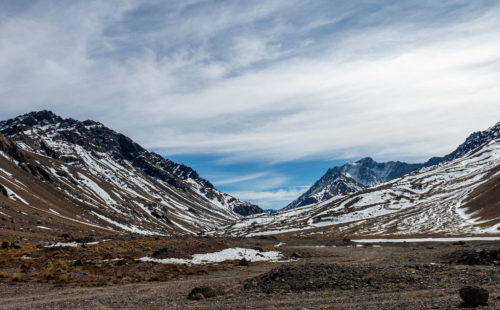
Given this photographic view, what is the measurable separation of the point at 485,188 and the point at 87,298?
195m

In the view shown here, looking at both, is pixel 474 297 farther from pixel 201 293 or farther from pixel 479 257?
pixel 479 257

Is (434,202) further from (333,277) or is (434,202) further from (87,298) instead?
(87,298)

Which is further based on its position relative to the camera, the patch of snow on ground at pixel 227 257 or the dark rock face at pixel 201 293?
the patch of snow on ground at pixel 227 257

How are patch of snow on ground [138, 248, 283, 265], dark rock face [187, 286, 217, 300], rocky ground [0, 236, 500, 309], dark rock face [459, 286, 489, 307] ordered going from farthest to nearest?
patch of snow on ground [138, 248, 283, 265] < dark rock face [187, 286, 217, 300] < rocky ground [0, 236, 500, 309] < dark rock face [459, 286, 489, 307]

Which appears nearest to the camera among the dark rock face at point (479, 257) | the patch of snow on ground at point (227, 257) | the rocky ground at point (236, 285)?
the rocky ground at point (236, 285)

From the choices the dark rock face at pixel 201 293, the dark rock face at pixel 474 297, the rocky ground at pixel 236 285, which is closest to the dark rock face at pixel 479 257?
the rocky ground at pixel 236 285

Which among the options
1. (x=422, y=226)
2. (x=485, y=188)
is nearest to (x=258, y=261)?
(x=422, y=226)

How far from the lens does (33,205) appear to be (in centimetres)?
13850

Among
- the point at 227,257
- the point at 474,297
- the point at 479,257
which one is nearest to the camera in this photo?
the point at 474,297

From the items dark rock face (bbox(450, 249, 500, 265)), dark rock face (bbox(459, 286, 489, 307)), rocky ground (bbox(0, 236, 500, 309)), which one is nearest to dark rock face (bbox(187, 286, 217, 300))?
rocky ground (bbox(0, 236, 500, 309))

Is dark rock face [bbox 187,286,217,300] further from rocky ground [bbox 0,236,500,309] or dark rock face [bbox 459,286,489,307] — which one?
dark rock face [bbox 459,286,489,307]

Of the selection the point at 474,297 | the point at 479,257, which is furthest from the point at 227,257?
the point at 474,297

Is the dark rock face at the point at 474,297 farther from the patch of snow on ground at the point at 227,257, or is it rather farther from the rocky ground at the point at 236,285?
the patch of snow on ground at the point at 227,257

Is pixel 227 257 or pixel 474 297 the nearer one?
pixel 474 297
